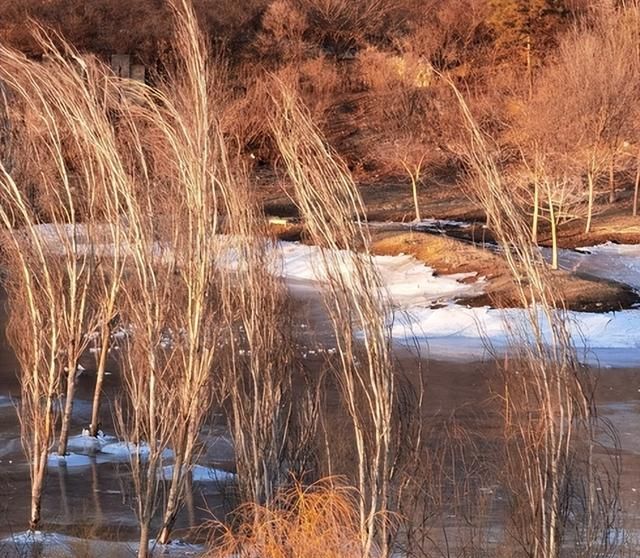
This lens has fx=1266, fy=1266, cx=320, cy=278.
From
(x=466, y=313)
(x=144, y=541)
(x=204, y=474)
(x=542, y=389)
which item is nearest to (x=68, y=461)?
(x=204, y=474)

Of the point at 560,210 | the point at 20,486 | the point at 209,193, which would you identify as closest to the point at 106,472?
the point at 20,486

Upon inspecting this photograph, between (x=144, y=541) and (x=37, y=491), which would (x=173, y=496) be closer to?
(x=144, y=541)

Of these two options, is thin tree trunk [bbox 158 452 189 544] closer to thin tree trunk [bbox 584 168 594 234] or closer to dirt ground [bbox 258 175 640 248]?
dirt ground [bbox 258 175 640 248]

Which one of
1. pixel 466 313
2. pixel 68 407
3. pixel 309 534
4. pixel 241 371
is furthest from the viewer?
pixel 466 313

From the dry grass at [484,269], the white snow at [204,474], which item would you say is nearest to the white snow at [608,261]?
the dry grass at [484,269]

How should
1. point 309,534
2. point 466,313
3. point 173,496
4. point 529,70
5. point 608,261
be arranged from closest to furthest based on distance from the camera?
point 309,534 → point 173,496 → point 466,313 → point 608,261 → point 529,70

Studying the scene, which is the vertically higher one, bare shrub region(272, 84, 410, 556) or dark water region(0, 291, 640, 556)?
bare shrub region(272, 84, 410, 556)

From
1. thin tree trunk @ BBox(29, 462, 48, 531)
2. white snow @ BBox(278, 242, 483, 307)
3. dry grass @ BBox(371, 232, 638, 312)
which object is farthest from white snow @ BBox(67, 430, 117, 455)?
white snow @ BBox(278, 242, 483, 307)

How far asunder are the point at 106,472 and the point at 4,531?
2.98 m

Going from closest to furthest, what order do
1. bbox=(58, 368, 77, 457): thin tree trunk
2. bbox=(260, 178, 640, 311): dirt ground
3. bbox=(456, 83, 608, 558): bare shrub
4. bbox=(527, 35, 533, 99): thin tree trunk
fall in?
bbox=(456, 83, 608, 558): bare shrub < bbox=(58, 368, 77, 457): thin tree trunk < bbox=(260, 178, 640, 311): dirt ground < bbox=(527, 35, 533, 99): thin tree trunk

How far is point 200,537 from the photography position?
44.0ft

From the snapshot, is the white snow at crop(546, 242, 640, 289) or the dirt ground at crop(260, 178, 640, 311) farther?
the white snow at crop(546, 242, 640, 289)

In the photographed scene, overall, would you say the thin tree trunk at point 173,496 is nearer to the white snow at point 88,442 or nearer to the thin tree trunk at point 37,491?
the thin tree trunk at point 37,491

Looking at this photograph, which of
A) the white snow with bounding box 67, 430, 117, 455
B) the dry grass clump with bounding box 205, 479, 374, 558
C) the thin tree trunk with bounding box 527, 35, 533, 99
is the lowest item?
the white snow with bounding box 67, 430, 117, 455
